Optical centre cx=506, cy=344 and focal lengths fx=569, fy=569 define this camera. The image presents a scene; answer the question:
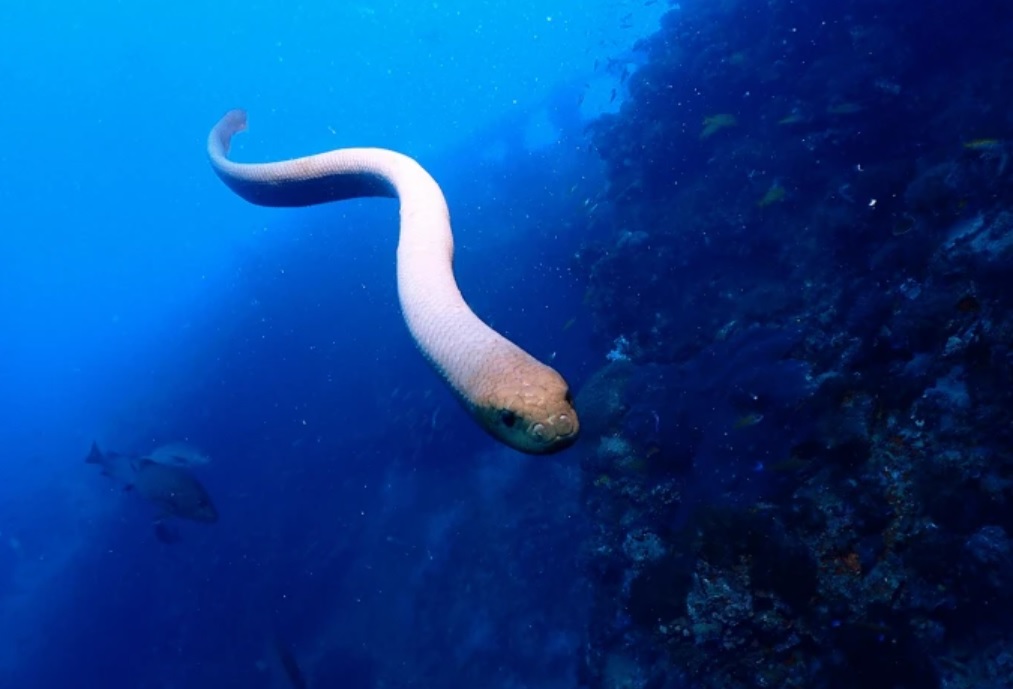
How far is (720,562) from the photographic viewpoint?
4.44 metres

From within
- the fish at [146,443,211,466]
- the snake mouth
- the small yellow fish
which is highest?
the snake mouth

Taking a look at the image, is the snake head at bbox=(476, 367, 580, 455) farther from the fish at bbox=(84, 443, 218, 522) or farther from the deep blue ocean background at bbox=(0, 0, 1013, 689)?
the fish at bbox=(84, 443, 218, 522)

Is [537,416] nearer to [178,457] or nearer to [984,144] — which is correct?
[984,144]

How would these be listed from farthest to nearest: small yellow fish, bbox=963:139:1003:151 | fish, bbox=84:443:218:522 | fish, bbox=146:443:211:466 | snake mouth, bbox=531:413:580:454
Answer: fish, bbox=146:443:211:466 < fish, bbox=84:443:218:522 < small yellow fish, bbox=963:139:1003:151 < snake mouth, bbox=531:413:580:454

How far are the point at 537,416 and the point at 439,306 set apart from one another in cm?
92

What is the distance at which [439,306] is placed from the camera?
2512mm

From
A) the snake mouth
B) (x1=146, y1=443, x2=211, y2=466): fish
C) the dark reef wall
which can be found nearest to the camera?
the snake mouth

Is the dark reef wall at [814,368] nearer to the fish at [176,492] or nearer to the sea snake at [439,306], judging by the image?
the sea snake at [439,306]

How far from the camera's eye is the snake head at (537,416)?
177cm

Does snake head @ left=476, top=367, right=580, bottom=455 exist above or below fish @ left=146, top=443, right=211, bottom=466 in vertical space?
above

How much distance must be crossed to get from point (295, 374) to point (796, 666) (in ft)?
53.5

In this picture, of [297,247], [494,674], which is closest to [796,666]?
[494,674]

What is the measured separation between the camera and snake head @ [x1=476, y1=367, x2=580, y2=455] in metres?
1.77

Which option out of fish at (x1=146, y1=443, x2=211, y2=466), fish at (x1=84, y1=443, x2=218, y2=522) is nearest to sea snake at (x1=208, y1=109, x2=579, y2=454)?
fish at (x1=84, y1=443, x2=218, y2=522)
